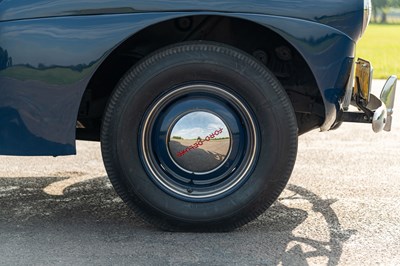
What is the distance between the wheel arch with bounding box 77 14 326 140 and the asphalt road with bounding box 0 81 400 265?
54 cm

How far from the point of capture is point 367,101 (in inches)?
→ 146

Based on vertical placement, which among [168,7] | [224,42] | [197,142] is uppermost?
[168,7]

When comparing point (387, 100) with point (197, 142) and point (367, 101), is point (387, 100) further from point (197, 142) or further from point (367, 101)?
point (197, 142)

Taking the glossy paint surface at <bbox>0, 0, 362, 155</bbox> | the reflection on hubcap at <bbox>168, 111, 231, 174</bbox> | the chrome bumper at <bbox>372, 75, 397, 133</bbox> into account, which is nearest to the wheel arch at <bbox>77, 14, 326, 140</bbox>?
the glossy paint surface at <bbox>0, 0, 362, 155</bbox>

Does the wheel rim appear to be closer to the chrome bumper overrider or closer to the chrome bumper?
the chrome bumper overrider

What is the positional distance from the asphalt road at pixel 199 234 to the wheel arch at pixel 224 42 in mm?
544

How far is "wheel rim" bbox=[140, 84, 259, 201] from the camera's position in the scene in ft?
11.0

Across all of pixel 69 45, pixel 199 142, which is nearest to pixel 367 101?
pixel 199 142

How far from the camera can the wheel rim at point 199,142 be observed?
3344mm

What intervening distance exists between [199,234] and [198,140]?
48cm

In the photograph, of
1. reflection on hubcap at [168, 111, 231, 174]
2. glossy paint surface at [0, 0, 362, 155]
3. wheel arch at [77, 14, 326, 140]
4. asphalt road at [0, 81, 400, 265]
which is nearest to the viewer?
asphalt road at [0, 81, 400, 265]

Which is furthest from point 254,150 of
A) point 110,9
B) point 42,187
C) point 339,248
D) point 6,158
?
point 6,158

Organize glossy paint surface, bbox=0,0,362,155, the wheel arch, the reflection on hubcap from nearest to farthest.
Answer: glossy paint surface, bbox=0,0,362,155
the reflection on hubcap
the wheel arch

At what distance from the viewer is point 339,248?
3.22 meters
